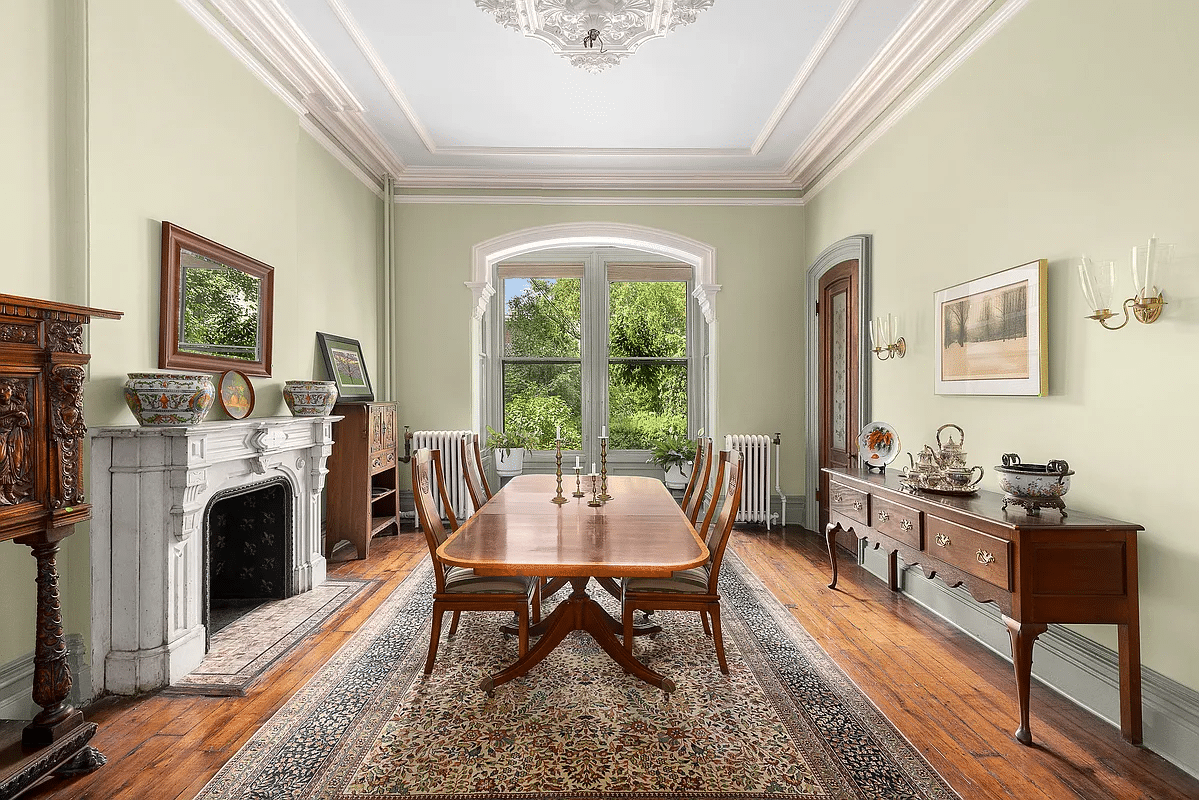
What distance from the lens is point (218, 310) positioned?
3445 mm

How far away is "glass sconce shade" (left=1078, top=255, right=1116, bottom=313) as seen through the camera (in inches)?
99.9

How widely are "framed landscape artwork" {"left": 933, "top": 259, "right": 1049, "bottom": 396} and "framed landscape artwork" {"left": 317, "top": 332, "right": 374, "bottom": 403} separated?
4.17 metres

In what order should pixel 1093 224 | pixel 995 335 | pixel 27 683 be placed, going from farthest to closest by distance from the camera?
1. pixel 995 335
2. pixel 1093 224
3. pixel 27 683

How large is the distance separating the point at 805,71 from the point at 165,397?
420 centimetres

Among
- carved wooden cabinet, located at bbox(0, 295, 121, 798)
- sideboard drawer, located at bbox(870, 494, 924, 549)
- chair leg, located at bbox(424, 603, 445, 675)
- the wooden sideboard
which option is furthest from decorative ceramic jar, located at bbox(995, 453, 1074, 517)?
carved wooden cabinet, located at bbox(0, 295, 121, 798)

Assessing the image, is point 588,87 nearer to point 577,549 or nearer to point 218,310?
point 218,310

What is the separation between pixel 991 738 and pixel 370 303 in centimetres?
546

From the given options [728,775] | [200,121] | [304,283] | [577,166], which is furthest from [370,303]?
[728,775]

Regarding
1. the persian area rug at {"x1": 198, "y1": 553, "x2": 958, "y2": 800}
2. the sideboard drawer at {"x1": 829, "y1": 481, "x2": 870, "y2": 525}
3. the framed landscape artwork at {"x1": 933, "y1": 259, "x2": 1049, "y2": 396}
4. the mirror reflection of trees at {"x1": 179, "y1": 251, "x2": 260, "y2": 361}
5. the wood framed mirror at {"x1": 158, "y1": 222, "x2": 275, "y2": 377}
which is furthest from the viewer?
the sideboard drawer at {"x1": 829, "y1": 481, "x2": 870, "y2": 525}

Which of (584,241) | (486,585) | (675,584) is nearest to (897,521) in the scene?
(675,584)

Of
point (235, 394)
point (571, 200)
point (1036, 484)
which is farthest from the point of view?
point (571, 200)

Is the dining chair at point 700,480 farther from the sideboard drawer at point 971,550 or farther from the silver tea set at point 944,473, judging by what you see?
the sideboard drawer at point 971,550

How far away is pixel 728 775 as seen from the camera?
2131 mm

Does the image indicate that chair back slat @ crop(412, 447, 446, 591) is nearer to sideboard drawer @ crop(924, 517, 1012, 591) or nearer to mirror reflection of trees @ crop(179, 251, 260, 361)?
mirror reflection of trees @ crop(179, 251, 260, 361)
